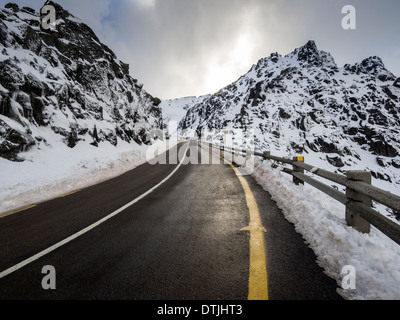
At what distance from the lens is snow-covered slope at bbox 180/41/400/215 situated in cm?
9369

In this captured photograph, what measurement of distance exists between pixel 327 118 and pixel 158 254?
140 meters

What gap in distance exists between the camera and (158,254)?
9.16ft

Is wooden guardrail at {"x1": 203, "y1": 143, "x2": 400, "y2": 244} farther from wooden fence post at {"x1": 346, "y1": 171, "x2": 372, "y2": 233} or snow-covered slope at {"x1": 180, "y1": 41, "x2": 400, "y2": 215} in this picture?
snow-covered slope at {"x1": 180, "y1": 41, "x2": 400, "y2": 215}

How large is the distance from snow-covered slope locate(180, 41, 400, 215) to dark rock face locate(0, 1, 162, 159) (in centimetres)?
6295

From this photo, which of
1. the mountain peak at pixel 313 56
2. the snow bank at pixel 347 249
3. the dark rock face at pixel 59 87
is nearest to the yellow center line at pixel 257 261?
the snow bank at pixel 347 249

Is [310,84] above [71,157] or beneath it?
above

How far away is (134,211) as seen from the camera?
4727mm

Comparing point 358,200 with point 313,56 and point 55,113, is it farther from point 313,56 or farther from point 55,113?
point 313,56

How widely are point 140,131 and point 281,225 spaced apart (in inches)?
1040

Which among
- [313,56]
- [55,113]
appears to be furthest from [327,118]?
[55,113]

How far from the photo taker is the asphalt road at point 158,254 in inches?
81.3

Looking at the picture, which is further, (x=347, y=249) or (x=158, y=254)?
(x=158, y=254)
